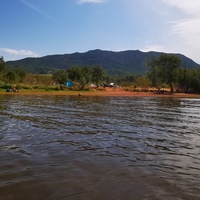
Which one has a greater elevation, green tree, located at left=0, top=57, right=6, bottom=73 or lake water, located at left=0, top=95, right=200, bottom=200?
green tree, located at left=0, top=57, right=6, bottom=73

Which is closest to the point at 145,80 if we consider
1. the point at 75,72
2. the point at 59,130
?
the point at 75,72

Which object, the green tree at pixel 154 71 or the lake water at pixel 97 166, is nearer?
the lake water at pixel 97 166

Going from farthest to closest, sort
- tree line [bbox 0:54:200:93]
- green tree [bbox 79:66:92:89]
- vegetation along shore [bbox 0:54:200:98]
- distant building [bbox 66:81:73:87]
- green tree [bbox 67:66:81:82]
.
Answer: green tree [bbox 67:66:81:82]
distant building [bbox 66:81:73:87]
tree line [bbox 0:54:200:93]
green tree [bbox 79:66:92:89]
vegetation along shore [bbox 0:54:200:98]

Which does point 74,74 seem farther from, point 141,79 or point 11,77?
point 141,79

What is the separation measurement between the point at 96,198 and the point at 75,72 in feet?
300

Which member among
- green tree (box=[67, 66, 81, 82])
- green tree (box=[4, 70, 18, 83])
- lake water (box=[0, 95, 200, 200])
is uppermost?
green tree (box=[67, 66, 81, 82])

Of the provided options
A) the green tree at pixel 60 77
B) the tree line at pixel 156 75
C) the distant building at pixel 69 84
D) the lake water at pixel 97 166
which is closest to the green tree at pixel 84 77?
the tree line at pixel 156 75

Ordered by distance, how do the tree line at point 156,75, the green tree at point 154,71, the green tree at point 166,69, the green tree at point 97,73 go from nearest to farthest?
the tree line at point 156,75 → the green tree at point 166,69 → the green tree at point 154,71 → the green tree at point 97,73

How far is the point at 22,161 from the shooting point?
9969mm

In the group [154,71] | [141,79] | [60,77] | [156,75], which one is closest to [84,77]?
[60,77]

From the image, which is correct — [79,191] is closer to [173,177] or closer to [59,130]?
[173,177]

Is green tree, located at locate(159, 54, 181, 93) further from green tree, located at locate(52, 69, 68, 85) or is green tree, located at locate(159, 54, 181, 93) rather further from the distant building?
green tree, located at locate(52, 69, 68, 85)

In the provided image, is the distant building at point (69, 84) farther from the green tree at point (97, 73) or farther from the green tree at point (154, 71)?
the green tree at point (154, 71)

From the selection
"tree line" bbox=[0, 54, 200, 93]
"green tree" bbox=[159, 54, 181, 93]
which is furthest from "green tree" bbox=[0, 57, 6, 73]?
"green tree" bbox=[159, 54, 181, 93]
